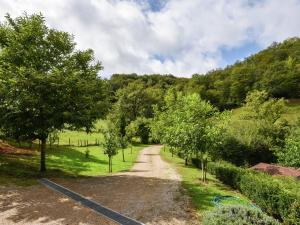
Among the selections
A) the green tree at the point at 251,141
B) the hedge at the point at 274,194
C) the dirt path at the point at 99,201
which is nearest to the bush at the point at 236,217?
the dirt path at the point at 99,201

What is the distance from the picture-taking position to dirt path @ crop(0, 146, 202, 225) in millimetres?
14634

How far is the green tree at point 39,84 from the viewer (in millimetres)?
24703

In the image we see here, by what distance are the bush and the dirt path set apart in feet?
12.7

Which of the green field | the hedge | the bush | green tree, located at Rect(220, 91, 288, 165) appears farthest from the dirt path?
the green field

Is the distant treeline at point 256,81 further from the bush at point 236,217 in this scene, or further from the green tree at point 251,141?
the bush at point 236,217

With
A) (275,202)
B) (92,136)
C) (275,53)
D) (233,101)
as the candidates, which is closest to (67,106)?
(275,202)

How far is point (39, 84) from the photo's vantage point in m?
24.6

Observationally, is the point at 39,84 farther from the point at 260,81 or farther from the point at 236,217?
Answer: the point at 260,81

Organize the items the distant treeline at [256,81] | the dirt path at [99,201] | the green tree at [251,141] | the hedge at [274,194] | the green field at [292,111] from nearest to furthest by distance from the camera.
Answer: the dirt path at [99,201], the hedge at [274,194], the green tree at [251,141], the green field at [292,111], the distant treeline at [256,81]

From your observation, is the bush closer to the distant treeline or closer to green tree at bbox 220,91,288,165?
green tree at bbox 220,91,288,165

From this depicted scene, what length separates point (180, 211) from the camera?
54.6 feet

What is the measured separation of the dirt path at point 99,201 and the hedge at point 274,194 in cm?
495

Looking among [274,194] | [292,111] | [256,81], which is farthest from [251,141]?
[256,81]

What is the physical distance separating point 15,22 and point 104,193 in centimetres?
1799
